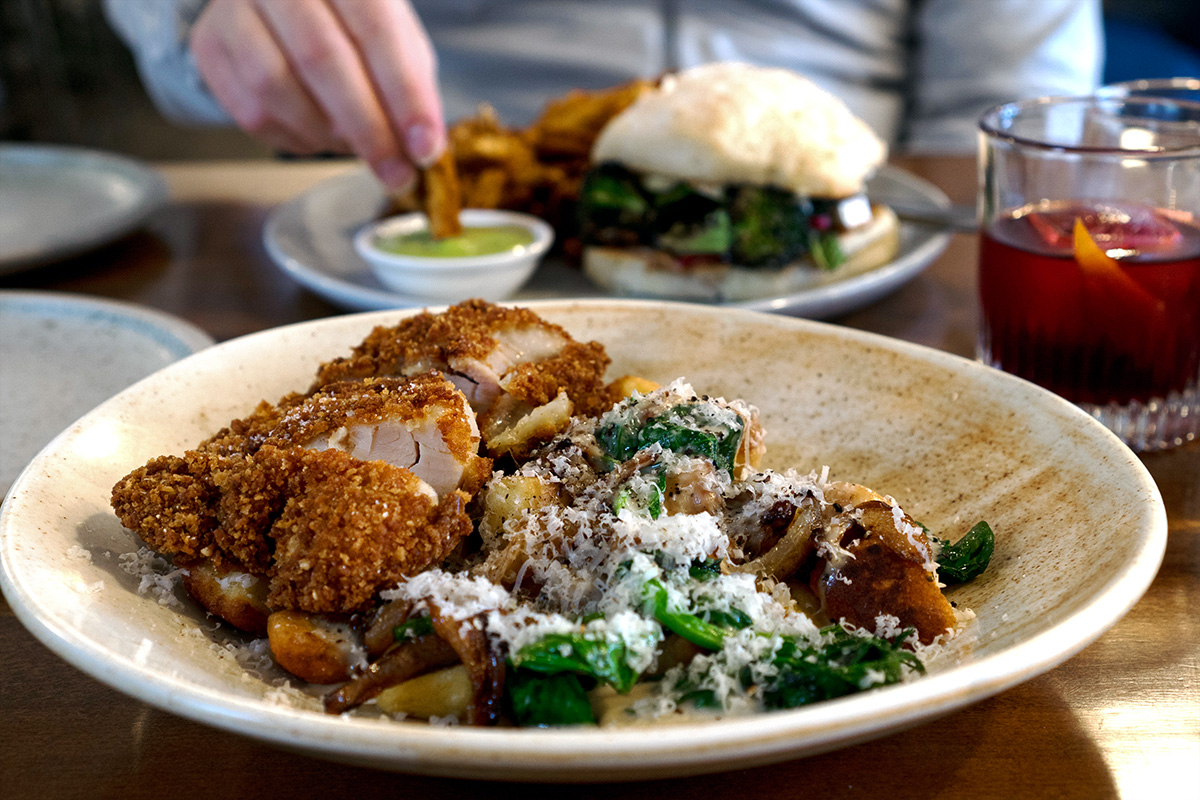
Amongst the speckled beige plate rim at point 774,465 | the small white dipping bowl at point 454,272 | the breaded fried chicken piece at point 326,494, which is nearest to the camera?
the speckled beige plate rim at point 774,465

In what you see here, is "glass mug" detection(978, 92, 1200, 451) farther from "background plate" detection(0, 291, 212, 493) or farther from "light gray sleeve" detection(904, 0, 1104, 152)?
"light gray sleeve" detection(904, 0, 1104, 152)

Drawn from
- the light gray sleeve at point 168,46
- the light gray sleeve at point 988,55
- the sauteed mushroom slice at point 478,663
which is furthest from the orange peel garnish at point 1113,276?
the light gray sleeve at point 168,46

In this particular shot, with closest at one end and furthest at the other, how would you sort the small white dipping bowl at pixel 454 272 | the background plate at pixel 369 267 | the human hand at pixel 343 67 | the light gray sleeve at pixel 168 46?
1. the background plate at pixel 369 267
2. the small white dipping bowl at pixel 454 272
3. the human hand at pixel 343 67
4. the light gray sleeve at pixel 168 46

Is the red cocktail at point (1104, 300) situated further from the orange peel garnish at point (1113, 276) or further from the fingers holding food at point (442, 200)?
the fingers holding food at point (442, 200)

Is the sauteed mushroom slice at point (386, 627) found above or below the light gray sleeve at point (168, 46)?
below

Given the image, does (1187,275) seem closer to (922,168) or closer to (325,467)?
(325,467)

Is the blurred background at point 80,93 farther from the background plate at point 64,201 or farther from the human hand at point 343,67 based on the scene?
the human hand at point 343,67

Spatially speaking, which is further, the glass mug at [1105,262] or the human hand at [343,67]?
the human hand at [343,67]
